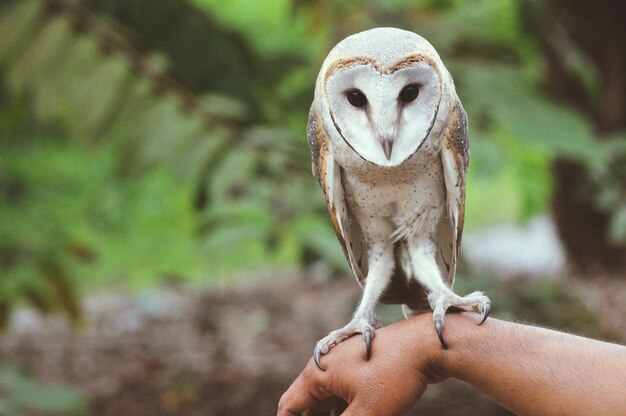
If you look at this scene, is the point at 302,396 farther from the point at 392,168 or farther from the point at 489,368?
the point at 392,168

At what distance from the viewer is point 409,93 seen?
1027mm

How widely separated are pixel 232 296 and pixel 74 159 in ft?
8.53

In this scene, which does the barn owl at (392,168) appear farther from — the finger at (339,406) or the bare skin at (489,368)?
the finger at (339,406)

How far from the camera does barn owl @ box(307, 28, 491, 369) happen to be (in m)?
1.01

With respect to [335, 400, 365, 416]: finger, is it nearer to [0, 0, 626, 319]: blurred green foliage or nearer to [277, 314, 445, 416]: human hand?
[277, 314, 445, 416]: human hand

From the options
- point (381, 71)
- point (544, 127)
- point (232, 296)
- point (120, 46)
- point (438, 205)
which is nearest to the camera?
point (381, 71)

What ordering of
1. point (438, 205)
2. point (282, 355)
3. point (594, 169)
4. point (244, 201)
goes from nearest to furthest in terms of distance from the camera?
point (438, 205)
point (244, 201)
point (594, 169)
point (282, 355)

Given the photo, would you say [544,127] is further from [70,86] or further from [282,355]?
[282,355]

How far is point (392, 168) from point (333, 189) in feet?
0.63

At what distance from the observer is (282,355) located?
5250mm

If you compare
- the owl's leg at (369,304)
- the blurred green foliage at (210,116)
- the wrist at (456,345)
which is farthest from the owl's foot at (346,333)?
the blurred green foliage at (210,116)

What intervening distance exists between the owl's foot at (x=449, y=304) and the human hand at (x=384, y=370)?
24 mm

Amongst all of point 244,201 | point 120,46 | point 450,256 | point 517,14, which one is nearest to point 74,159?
point 120,46

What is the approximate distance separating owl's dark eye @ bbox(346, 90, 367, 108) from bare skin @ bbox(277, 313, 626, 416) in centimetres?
42
